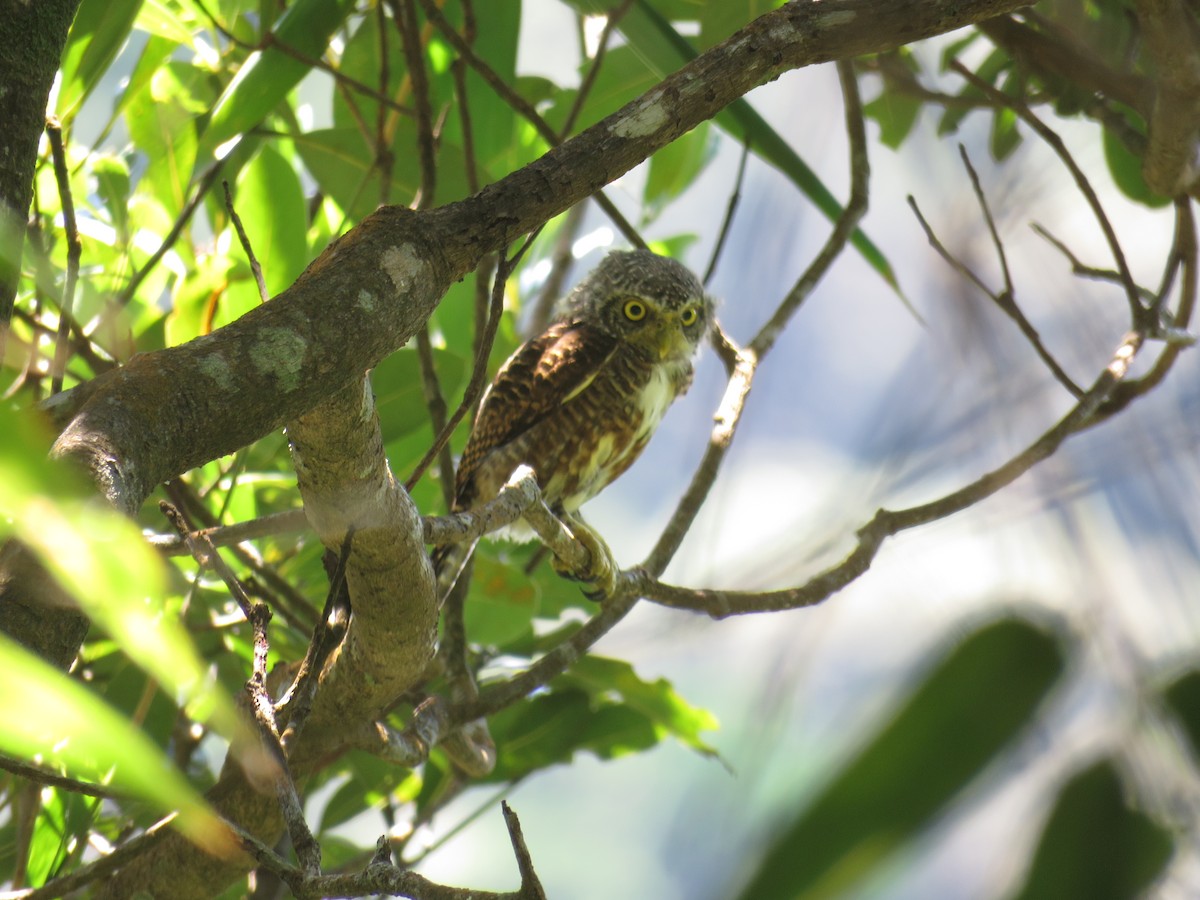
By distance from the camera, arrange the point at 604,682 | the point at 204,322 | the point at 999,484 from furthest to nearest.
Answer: the point at 604,682, the point at 204,322, the point at 999,484

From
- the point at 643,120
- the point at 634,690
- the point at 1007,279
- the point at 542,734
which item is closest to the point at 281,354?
the point at 643,120

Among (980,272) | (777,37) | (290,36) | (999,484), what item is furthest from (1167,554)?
(290,36)

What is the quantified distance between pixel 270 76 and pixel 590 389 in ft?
5.03

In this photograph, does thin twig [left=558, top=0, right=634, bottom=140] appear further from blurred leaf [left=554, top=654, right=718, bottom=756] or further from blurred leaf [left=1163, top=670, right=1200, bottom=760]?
blurred leaf [left=1163, top=670, right=1200, bottom=760]

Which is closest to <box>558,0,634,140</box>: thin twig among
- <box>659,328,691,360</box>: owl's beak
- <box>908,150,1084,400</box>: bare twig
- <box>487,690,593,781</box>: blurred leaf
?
<box>659,328,691,360</box>: owl's beak

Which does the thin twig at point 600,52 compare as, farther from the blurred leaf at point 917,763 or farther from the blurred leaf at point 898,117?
the blurred leaf at point 917,763

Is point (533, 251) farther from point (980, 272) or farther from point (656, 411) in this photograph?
point (980, 272)

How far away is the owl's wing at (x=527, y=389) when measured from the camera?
365cm

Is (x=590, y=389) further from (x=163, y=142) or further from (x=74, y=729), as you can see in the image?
(x=74, y=729)

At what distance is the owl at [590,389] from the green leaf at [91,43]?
150 centimetres

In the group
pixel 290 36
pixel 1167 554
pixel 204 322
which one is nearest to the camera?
pixel 1167 554

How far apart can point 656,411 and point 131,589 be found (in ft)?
11.2

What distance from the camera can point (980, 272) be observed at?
0.56m

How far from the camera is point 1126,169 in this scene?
243 centimetres
